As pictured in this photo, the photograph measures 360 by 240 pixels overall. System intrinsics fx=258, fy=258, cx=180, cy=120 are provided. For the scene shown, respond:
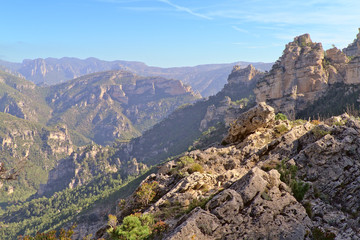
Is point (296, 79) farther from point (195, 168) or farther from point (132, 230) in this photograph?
point (132, 230)

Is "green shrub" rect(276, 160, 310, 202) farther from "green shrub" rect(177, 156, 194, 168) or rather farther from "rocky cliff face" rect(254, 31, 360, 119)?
"rocky cliff face" rect(254, 31, 360, 119)

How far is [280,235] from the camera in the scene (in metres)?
13.4

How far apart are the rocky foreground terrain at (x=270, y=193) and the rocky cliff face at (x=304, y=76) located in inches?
2902

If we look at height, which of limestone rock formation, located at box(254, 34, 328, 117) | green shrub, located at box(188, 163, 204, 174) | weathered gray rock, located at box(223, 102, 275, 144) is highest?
limestone rock formation, located at box(254, 34, 328, 117)

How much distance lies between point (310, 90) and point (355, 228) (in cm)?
9228

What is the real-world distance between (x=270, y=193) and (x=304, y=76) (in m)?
91.9

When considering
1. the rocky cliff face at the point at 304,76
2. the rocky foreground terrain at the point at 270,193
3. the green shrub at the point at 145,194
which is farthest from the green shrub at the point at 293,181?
the rocky cliff face at the point at 304,76

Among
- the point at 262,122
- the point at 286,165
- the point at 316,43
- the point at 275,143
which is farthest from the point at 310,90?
the point at 286,165

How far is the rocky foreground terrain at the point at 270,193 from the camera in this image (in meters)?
13.9

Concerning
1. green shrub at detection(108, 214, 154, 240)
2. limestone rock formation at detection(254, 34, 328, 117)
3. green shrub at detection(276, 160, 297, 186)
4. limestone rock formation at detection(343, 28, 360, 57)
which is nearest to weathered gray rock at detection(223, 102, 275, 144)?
green shrub at detection(276, 160, 297, 186)

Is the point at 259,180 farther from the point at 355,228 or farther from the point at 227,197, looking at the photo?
the point at 355,228

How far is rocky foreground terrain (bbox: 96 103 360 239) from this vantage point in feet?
45.8

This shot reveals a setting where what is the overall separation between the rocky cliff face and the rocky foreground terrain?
73.7 m

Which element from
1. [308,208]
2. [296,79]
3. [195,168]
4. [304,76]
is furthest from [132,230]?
[296,79]
